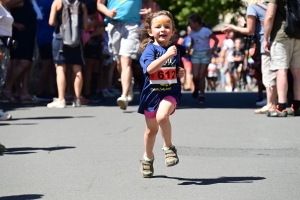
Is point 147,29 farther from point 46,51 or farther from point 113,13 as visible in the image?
point 46,51

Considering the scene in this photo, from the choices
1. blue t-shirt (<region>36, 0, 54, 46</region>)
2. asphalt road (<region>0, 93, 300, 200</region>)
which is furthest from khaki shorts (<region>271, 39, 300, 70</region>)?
blue t-shirt (<region>36, 0, 54, 46</region>)

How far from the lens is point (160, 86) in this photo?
6.75 m

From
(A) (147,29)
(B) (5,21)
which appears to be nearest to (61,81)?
(B) (5,21)

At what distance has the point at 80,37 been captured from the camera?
45.2 feet

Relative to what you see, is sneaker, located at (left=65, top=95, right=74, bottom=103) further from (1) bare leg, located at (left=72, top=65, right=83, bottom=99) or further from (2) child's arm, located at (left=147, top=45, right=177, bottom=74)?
(2) child's arm, located at (left=147, top=45, right=177, bottom=74)

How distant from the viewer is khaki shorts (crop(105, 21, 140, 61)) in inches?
513

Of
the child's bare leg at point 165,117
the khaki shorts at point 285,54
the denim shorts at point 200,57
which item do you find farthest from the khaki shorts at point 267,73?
the child's bare leg at point 165,117

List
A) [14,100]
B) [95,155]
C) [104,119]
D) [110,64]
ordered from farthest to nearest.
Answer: [110,64] < [14,100] < [104,119] < [95,155]

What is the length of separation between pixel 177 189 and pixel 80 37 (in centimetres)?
804

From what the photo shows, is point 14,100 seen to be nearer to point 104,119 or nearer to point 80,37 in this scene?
point 80,37

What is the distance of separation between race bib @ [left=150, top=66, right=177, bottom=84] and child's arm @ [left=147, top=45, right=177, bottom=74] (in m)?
0.11

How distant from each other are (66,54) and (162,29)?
725 cm

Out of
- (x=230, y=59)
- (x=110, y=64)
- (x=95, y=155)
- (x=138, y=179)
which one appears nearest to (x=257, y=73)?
(x=110, y=64)

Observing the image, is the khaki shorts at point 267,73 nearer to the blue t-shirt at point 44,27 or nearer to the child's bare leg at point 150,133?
the blue t-shirt at point 44,27
